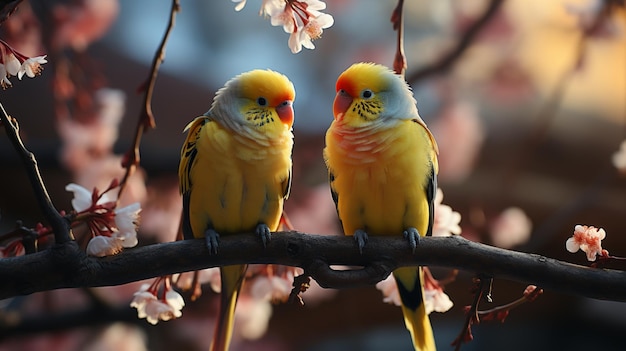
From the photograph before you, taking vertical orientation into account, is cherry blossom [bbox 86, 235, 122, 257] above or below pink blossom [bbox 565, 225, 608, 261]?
below

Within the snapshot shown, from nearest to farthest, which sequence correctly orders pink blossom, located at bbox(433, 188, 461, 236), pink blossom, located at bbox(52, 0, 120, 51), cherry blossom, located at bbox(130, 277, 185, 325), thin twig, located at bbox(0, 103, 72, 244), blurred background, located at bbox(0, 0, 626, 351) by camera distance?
1. thin twig, located at bbox(0, 103, 72, 244)
2. cherry blossom, located at bbox(130, 277, 185, 325)
3. pink blossom, located at bbox(433, 188, 461, 236)
4. pink blossom, located at bbox(52, 0, 120, 51)
5. blurred background, located at bbox(0, 0, 626, 351)

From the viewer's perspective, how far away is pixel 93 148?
125 cm

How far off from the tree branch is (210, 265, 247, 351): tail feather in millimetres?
119

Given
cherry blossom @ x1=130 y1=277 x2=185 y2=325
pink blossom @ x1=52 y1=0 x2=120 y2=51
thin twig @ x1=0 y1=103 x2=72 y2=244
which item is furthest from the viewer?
pink blossom @ x1=52 y1=0 x2=120 y2=51

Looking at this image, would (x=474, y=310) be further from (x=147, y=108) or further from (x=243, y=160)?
(x=147, y=108)

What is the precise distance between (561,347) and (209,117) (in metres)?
1.44

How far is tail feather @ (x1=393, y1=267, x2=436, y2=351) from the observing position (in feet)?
2.56

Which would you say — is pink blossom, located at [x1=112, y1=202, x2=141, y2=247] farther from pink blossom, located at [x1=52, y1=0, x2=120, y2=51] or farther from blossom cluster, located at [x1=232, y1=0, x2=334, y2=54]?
pink blossom, located at [x1=52, y1=0, x2=120, y2=51]

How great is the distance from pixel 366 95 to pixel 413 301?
253mm

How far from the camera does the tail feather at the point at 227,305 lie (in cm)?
76

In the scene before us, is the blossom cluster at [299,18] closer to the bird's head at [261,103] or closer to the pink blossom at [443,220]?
the bird's head at [261,103]

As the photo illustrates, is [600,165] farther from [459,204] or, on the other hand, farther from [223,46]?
[223,46]

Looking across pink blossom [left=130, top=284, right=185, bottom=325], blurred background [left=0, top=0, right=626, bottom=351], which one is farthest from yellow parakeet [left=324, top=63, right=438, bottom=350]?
blurred background [left=0, top=0, right=626, bottom=351]

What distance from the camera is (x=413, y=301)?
2.62 feet
